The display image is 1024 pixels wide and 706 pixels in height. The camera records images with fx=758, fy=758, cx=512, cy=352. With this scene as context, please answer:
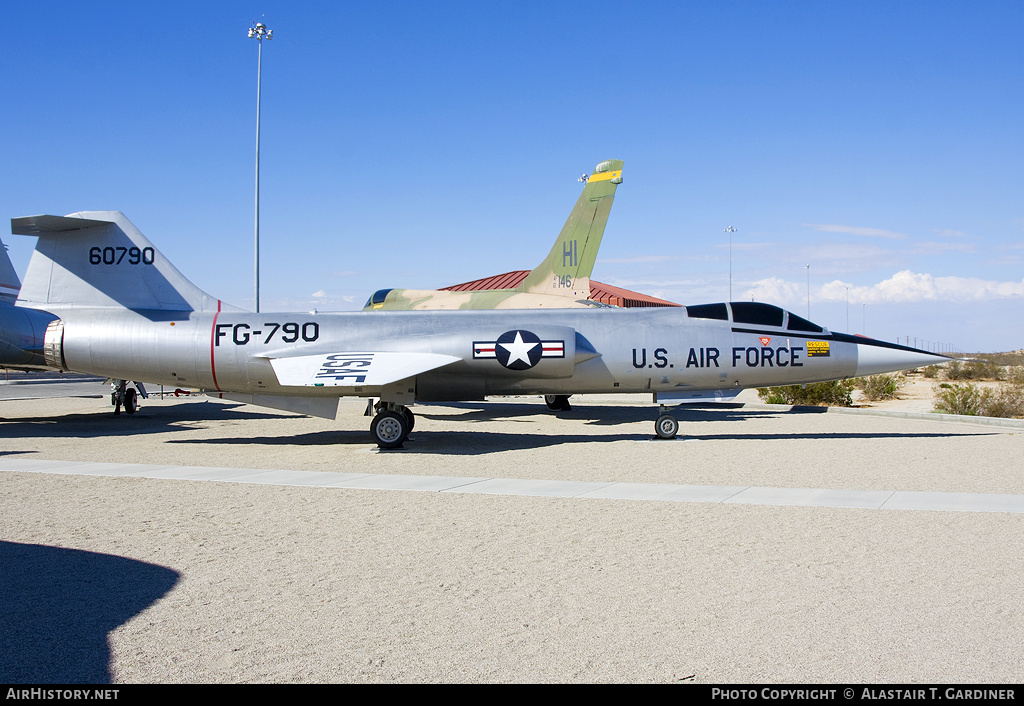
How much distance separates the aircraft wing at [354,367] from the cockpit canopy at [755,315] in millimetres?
5141

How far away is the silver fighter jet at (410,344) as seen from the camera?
14.6 meters

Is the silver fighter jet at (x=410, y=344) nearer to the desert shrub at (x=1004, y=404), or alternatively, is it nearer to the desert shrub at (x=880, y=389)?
the desert shrub at (x=1004, y=404)

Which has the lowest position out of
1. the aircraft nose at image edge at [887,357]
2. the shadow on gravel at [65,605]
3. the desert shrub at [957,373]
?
the shadow on gravel at [65,605]

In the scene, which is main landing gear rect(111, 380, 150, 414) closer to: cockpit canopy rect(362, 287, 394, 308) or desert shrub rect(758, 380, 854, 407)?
cockpit canopy rect(362, 287, 394, 308)

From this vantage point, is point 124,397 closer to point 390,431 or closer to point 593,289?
point 390,431

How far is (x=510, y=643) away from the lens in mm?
4578

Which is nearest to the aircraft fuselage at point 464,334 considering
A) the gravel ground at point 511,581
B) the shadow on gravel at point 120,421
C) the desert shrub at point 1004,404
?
the shadow on gravel at point 120,421

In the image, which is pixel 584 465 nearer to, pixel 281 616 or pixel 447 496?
pixel 447 496

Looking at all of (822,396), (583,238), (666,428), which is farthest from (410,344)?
(822,396)

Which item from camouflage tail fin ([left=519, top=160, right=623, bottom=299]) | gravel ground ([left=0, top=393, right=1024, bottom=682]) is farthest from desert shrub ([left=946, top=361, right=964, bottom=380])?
gravel ground ([left=0, top=393, right=1024, bottom=682])

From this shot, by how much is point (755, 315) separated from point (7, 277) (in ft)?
70.2

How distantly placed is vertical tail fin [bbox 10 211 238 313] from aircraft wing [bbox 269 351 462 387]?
298cm

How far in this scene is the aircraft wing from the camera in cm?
1352

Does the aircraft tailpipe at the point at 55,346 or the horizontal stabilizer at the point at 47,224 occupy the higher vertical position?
the horizontal stabilizer at the point at 47,224
